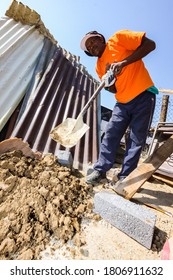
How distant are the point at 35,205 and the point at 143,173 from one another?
1.07 metres

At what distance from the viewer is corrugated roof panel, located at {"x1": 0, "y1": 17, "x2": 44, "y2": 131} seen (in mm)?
3598

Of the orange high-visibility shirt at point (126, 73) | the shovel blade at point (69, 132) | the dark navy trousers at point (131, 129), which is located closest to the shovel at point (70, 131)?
the shovel blade at point (69, 132)

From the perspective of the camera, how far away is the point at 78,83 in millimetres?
4914

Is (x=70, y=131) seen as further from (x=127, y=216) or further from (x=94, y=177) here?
(x=127, y=216)

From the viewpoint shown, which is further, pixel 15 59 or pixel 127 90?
pixel 15 59

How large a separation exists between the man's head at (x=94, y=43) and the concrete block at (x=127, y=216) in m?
1.62

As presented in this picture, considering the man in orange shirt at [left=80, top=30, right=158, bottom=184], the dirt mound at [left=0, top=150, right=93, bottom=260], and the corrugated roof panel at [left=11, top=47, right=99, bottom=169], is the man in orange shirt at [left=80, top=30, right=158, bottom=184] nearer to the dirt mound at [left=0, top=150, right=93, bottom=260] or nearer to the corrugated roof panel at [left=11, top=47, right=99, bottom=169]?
the dirt mound at [left=0, top=150, right=93, bottom=260]

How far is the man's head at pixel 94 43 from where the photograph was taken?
2625 mm

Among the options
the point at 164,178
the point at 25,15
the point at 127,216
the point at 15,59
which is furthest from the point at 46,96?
the point at 127,216

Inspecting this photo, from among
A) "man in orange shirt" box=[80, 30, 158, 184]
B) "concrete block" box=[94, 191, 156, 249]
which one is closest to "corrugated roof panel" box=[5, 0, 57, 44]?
"man in orange shirt" box=[80, 30, 158, 184]

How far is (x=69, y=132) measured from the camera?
99.8 inches

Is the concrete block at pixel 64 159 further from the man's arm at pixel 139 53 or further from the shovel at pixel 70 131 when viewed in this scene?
the man's arm at pixel 139 53
